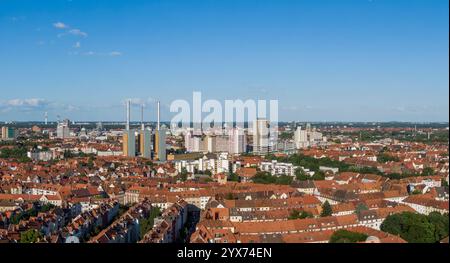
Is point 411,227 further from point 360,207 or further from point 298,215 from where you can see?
→ point 360,207

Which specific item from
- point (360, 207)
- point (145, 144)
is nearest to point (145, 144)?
point (145, 144)

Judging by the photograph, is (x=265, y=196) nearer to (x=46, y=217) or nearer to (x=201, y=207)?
(x=201, y=207)

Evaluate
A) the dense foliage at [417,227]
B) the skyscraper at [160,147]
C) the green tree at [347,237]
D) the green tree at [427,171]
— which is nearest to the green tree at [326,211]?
the dense foliage at [417,227]

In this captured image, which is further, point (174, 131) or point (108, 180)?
point (174, 131)

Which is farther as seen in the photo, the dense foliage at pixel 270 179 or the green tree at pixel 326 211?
the dense foliage at pixel 270 179

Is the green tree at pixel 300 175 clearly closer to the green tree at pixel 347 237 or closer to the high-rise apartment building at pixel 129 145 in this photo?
the high-rise apartment building at pixel 129 145

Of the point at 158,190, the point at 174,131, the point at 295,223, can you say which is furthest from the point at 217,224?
the point at 174,131

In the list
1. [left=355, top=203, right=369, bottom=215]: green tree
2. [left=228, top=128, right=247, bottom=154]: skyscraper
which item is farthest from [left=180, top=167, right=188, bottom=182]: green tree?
[left=355, top=203, right=369, bottom=215]: green tree
